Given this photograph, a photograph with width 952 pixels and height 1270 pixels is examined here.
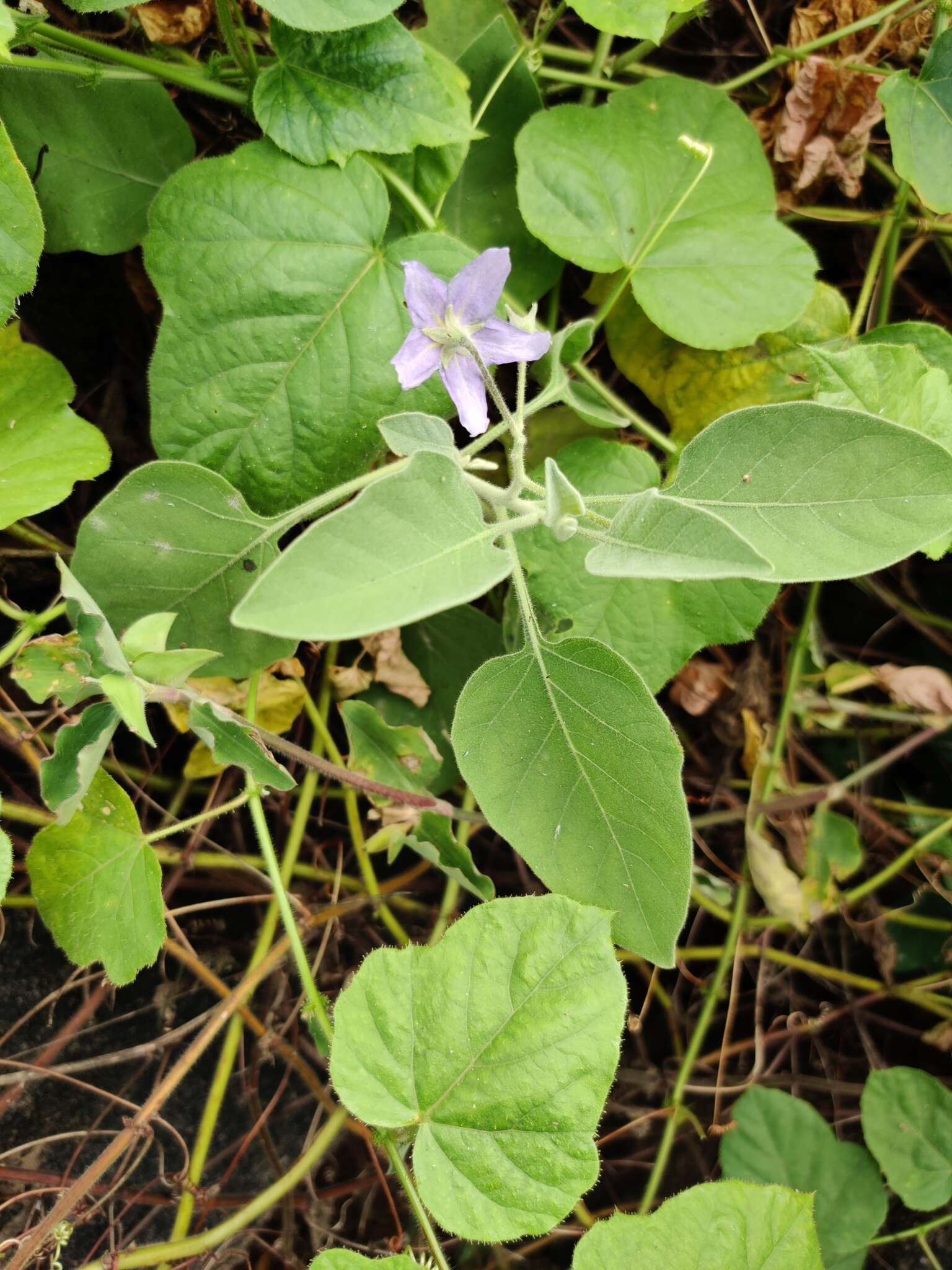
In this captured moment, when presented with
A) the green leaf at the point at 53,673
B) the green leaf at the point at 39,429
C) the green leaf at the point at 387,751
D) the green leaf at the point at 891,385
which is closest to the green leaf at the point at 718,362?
the green leaf at the point at 891,385

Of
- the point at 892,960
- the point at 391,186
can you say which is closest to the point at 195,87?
the point at 391,186

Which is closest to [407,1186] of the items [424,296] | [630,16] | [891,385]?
[424,296]

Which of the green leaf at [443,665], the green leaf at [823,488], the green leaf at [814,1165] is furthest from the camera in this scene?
the green leaf at [814,1165]

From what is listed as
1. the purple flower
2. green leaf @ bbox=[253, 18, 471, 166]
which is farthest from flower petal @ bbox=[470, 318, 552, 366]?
green leaf @ bbox=[253, 18, 471, 166]

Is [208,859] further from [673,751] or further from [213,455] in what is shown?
[673,751]

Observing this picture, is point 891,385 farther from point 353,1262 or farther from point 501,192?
point 353,1262

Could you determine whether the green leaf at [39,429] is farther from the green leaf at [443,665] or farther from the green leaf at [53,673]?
the green leaf at [443,665]
